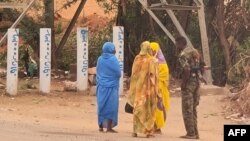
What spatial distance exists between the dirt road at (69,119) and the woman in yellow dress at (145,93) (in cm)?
25

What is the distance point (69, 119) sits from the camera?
13406 millimetres

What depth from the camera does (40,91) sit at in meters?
17.0

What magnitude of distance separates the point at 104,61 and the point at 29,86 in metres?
7.86

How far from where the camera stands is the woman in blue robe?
426 inches

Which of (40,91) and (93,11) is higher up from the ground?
(93,11)

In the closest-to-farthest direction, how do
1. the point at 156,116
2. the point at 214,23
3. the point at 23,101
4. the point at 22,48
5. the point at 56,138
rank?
the point at 56,138
the point at 156,116
the point at 23,101
the point at 214,23
the point at 22,48

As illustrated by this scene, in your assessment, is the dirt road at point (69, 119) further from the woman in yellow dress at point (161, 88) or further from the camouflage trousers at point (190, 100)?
the camouflage trousers at point (190, 100)

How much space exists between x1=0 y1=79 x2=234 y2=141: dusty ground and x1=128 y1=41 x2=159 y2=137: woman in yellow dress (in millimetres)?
264

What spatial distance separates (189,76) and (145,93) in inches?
30.2

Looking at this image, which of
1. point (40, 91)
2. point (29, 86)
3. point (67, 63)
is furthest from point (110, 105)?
point (67, 63)

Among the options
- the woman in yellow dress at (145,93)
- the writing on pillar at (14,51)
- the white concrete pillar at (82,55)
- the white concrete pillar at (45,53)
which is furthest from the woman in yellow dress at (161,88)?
the white concrete pillar at (82,55)

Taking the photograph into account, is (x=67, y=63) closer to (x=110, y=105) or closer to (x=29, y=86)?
(x=29, y=86)

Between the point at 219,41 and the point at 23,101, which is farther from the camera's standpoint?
the point at 219,41

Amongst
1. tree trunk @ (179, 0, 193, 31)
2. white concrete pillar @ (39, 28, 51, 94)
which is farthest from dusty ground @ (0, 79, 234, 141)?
tree trunk @ (179, 0, 193, 31)
